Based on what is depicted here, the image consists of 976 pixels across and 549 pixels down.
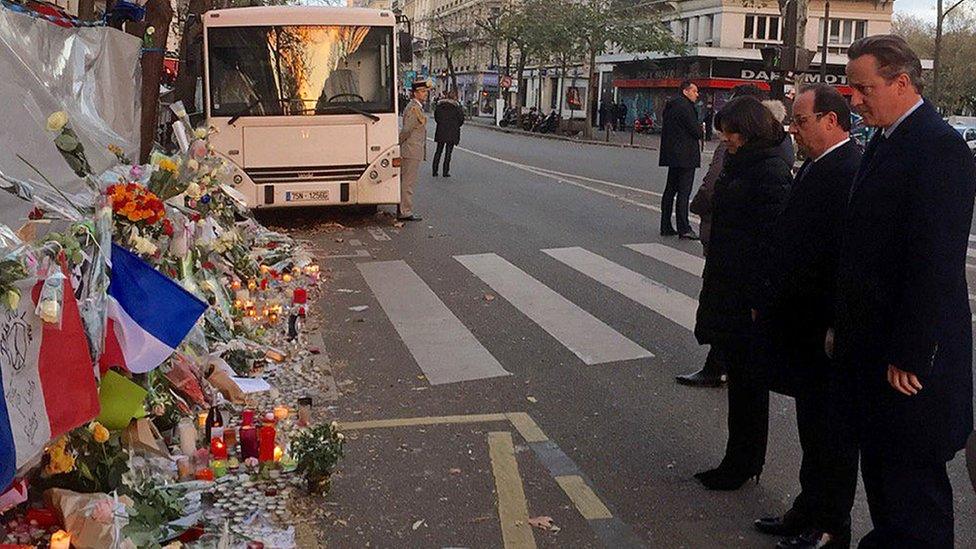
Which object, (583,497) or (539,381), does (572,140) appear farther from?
(583,497)

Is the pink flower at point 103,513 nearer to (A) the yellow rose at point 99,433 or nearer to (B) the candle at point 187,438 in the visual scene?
(A) the yellow rose at point 99,433

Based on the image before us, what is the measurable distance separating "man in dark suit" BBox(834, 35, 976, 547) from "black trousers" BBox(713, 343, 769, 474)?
117 centimetres

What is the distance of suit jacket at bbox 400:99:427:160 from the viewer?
1483 centimetres

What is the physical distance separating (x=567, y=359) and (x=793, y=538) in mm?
3184

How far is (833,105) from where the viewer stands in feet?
13.4

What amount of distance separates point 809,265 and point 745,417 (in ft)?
3.53

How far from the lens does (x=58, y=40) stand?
1068cm

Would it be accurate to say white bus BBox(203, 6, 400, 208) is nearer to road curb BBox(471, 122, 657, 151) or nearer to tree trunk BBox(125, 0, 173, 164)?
tree trunk BBox(125, 0, 173, 164)

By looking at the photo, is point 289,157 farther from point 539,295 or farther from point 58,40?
point 539,295

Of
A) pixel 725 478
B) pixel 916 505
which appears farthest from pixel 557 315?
pixel 916 505

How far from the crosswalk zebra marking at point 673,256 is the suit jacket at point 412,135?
3817mm

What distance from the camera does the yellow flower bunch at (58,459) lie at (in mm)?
3814

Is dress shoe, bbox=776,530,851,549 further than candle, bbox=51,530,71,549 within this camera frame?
Yes

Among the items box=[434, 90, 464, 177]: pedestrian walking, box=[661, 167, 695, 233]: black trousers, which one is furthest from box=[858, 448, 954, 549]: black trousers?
box=[434, 90, 464, 177]: pedestrian walking
